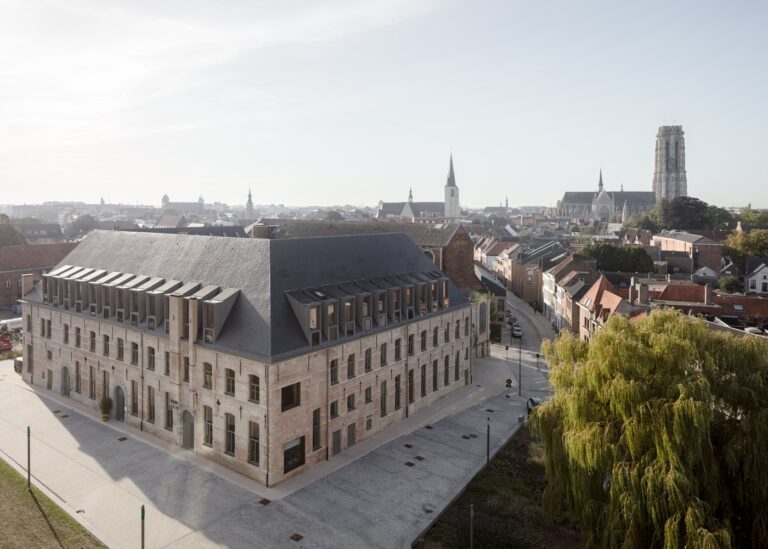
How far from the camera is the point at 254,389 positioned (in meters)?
31.1

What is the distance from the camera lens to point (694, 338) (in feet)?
79.1

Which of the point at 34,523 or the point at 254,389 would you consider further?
the point at 254,389


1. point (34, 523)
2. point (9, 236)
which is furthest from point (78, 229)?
point (34, 523)

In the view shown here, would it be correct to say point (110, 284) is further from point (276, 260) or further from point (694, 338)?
point (694, 338)

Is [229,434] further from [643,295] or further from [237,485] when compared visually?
[643,295]

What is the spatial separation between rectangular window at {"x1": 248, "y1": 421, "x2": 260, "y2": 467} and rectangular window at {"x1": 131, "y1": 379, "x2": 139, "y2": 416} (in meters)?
12.2

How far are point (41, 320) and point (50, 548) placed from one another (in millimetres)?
28344

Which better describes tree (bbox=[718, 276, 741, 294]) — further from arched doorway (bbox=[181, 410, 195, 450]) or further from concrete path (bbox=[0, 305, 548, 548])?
arched doorway (bbox=[181, 410, 195, 450])

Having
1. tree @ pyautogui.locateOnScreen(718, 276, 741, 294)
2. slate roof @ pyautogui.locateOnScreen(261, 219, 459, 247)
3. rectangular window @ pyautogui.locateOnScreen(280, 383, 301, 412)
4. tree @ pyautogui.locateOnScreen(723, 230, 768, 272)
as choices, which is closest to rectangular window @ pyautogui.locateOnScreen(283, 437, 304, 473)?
rectangular window @ pyautogui.locateOnScreen(280, 383, 301, 412)

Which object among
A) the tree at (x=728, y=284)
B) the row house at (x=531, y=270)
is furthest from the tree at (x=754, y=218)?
the tree at (x=728, y=284)

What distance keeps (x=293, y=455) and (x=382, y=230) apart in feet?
140

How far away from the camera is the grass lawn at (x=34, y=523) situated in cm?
2511

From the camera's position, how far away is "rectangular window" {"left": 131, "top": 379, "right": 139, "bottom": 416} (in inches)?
1517

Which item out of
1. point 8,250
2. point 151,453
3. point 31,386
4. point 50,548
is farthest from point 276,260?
point 8,250
